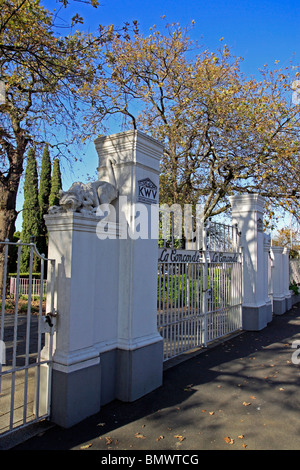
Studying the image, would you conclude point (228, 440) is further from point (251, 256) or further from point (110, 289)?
point (251, 256)

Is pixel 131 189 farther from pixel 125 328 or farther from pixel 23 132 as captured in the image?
pixel 23 132

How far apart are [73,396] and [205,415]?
151cm

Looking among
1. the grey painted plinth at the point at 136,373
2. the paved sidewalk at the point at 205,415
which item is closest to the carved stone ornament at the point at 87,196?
the grey painted plinth at the point at 136,373

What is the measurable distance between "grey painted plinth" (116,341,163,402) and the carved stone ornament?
6.14ft

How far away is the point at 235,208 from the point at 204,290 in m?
3.26

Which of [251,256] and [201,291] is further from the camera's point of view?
[251,256]

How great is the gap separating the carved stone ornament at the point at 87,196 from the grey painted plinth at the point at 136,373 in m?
1.87

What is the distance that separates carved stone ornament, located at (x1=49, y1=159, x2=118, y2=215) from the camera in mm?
3617

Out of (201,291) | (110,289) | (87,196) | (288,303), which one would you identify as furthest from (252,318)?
(87,196)

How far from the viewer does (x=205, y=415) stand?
3689mm

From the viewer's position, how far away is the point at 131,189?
4.25m

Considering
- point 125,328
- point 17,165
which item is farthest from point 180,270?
point 17,165

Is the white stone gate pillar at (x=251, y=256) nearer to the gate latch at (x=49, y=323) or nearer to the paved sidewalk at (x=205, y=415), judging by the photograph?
the paved sidewalk at (x=205, y=415)
